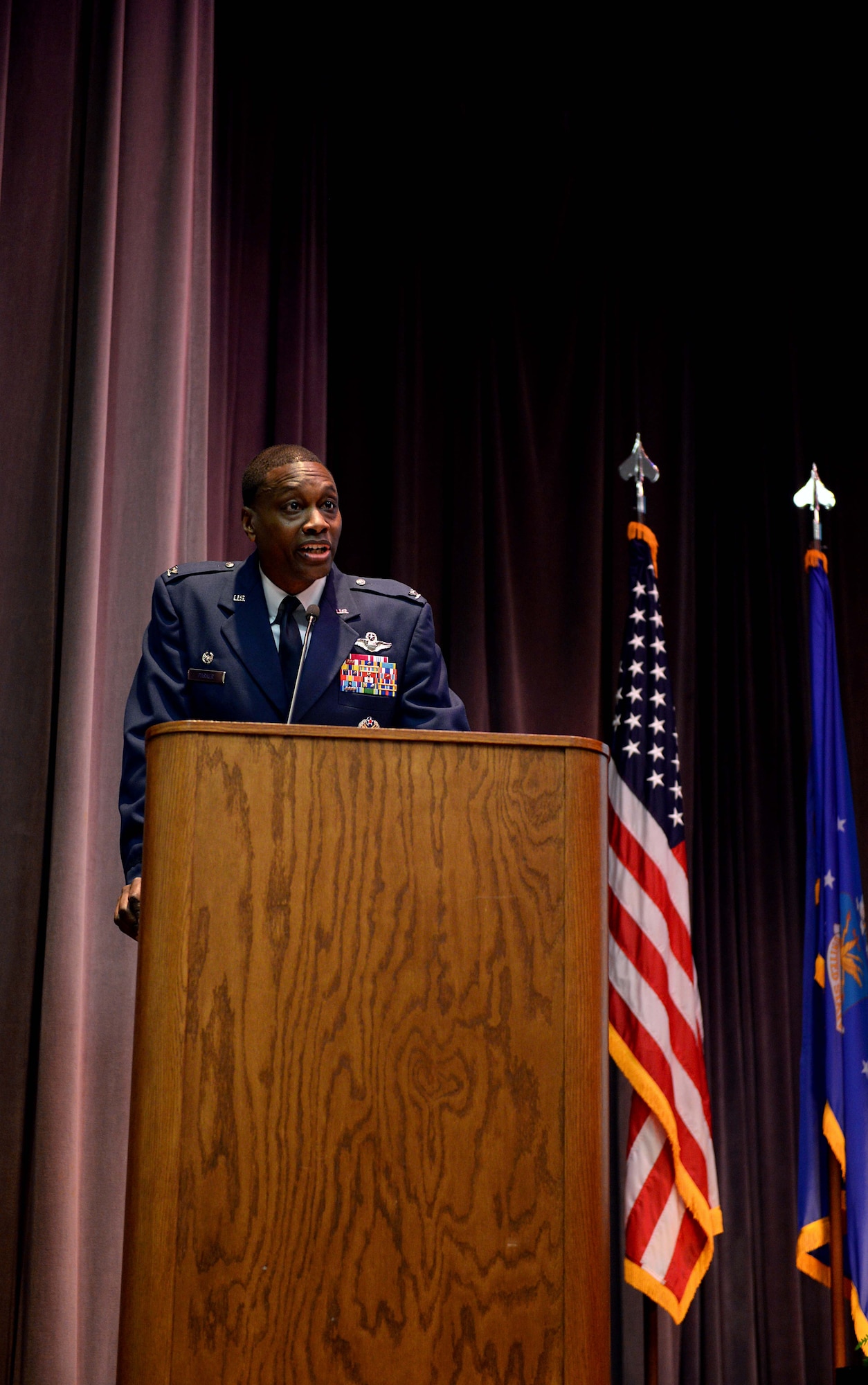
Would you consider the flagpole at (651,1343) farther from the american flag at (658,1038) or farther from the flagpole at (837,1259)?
the flagpole at (837,1259)

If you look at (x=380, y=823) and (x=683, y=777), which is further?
(x=683, y=777)

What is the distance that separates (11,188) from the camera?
2.81 m

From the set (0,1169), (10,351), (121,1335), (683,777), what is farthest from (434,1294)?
(683,777)

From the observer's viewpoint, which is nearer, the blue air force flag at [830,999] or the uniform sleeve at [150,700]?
the uniform sleeve at [150,700]

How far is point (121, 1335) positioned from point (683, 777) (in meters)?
2.76

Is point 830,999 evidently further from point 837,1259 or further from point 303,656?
point 303,656

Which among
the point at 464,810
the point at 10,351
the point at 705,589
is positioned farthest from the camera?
the point at 705,589

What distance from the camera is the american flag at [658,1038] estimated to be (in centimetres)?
306

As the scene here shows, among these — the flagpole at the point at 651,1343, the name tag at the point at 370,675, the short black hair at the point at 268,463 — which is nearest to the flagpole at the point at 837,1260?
the flagpole at the point at 651,1343

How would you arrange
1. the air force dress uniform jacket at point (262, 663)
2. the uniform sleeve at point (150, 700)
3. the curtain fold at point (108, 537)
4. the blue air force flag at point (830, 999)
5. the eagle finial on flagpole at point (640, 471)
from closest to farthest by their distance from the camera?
the uniform sleeve at point (150, 700) < the air force dress uniform jacket at point (262, 663) < the curtain fold at point (108, 537) < the blue air force flag at point (830, 999) < the eagle finial on flagpole at point (640, 471)

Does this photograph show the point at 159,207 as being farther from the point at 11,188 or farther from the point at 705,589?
the point at 705,589

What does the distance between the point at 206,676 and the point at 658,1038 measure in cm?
157

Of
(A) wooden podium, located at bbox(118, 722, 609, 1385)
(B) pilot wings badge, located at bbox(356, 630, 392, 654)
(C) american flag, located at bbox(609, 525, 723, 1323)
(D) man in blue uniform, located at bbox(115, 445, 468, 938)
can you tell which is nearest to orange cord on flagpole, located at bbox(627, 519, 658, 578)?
(C) american flag, located at bbox(609, 525, 723, 1323)

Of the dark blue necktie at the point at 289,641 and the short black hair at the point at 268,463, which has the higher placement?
the short black hair at the point at 268,463
